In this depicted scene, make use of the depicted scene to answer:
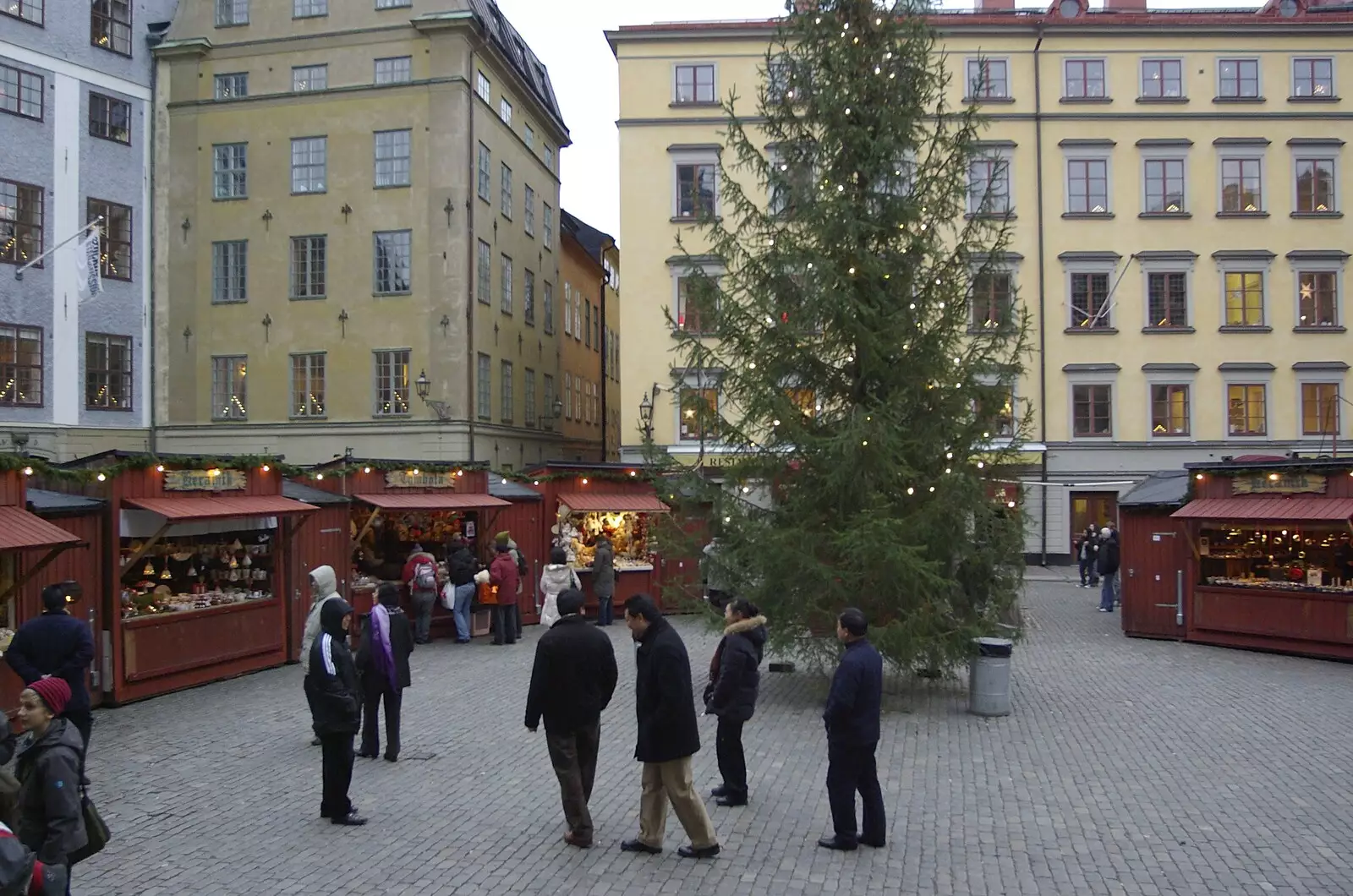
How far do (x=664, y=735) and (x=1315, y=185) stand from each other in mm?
36783

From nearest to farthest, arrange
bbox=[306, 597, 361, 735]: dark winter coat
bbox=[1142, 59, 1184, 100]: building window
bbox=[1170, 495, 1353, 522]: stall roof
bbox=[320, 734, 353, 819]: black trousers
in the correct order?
1. bbox=[306, 597, 361, 735]: dark winter coat
2. bbox=[320, 734, 353, 819]: black trousers
3. bbox=[1170, 495, 1353, 522]: stall roof
4. bbox=[1142, 59, 1184, 100]: building window

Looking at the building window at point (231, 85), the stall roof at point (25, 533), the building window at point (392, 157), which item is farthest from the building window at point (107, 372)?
the stall roof at point (25, 533)

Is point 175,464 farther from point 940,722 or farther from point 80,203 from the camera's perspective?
point 80,203

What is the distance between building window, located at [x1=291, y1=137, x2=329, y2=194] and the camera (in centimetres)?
3356

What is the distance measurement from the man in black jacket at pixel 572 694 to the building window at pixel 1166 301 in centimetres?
3271

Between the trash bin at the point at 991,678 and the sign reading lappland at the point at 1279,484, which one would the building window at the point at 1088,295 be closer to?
the sign reading lappland at the point at 1279,484

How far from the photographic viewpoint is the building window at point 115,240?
33.0 metres

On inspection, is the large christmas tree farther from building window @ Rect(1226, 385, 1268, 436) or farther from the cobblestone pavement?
building window @ Rect(1226, 385, 1268, 436)

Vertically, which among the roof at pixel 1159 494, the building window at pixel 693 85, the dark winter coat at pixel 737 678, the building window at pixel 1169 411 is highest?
the building window at pixel 693 85

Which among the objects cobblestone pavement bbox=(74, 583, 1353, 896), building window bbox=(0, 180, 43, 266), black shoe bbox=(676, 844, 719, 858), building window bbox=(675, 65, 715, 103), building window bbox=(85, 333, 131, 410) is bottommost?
cobblestone pavement bbox=(74, 583, 1353, 896)

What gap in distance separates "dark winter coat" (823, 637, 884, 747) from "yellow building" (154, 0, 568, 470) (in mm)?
25683

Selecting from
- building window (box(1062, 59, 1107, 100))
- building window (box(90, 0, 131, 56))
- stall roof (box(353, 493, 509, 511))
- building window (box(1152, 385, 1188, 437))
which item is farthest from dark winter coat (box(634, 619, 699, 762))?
building window (box(1062, 59, 1107, 100))

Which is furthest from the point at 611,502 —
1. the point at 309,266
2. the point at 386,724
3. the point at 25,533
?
the point at 309,266

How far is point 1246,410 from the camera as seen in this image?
36.3 m
